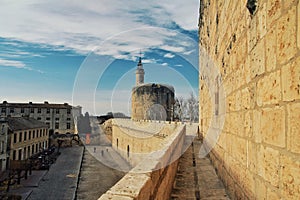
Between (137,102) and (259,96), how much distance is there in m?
33.5

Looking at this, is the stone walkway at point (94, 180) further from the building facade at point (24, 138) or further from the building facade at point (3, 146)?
the building facade at point (3, 146)

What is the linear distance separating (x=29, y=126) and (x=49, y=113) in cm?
2439

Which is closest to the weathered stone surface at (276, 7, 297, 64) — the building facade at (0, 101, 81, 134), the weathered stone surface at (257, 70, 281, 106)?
the weathered stone surface at (257, 70, 281, 106)

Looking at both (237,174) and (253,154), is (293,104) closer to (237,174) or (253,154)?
(253,154)

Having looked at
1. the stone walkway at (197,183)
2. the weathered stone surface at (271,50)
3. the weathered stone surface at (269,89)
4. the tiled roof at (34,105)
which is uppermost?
the tiled roof at (34,105)

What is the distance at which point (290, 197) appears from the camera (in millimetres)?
1825

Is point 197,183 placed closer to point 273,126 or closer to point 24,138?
point 273,126

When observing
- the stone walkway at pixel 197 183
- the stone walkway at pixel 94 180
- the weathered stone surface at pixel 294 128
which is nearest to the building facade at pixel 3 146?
the stone walkway at pixel 94 180

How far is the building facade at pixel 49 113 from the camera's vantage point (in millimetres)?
59656

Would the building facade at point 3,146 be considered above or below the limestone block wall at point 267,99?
below

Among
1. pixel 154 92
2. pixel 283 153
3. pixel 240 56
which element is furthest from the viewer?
pixel 154 92

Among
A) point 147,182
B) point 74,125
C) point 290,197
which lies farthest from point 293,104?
point 74,125

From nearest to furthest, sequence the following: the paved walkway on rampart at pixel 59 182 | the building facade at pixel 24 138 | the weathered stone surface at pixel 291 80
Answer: the weathered stone surface at pixel 291 80 < the paved walkway on rampart at pixel 59 182 < the building facade at pixel 24 138

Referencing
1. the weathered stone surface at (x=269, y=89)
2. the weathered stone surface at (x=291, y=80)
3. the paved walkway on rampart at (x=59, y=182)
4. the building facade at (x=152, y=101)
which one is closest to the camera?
the weathered stone surface at (x=291, y=80)
